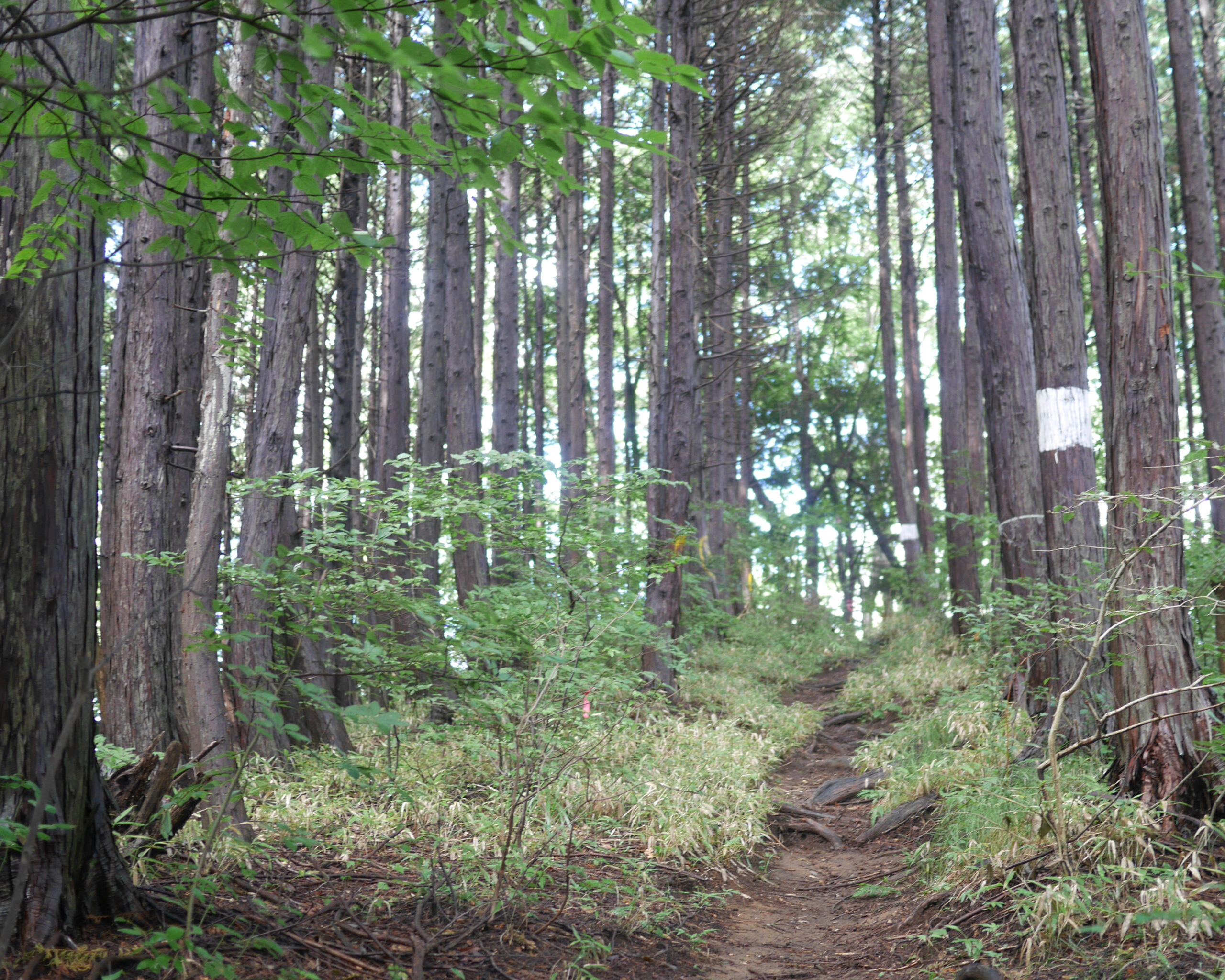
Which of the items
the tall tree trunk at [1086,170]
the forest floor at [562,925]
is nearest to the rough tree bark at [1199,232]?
the tall tree trunk at [1086,170]

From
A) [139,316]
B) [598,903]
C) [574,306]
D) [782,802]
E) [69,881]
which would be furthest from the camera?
[574,306]

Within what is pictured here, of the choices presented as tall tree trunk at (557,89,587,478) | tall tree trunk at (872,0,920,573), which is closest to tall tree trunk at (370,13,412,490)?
tall tree trunk at (557,89,587,478)

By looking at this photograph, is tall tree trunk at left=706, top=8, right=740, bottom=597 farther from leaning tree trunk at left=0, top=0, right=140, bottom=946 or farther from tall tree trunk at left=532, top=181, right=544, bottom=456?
leaning tree trunk at left=0, top=0, right=140, bottom=946

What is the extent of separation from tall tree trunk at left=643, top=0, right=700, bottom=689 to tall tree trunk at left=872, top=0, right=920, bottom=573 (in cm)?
921

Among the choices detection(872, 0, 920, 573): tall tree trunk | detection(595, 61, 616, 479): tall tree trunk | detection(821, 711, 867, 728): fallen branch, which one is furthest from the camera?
detection(872, 0, 920, 573): tall tree trunk

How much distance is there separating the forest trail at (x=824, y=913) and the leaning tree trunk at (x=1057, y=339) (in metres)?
1.54

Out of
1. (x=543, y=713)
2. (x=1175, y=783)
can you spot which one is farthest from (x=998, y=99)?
(x=543, y=713)

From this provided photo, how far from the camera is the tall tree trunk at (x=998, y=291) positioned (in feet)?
23.6

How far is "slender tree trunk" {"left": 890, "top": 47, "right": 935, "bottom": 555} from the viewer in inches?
696

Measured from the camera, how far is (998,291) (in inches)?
296

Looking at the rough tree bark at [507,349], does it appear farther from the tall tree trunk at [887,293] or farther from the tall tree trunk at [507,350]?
the tall tree trunk at [887,293]

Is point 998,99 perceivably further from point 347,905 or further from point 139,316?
point 347,905

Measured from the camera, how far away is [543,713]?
4898 millimetres

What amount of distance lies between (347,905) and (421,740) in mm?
2744
